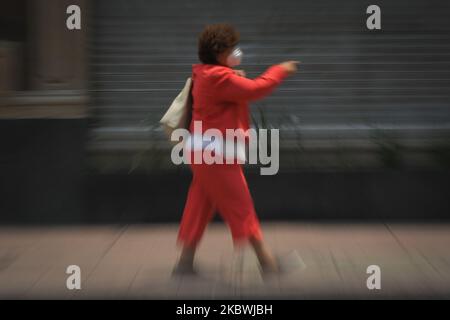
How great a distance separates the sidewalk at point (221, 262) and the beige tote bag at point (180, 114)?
1.11 m

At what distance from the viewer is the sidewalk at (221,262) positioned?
16.7ft

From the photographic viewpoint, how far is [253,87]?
195 inches

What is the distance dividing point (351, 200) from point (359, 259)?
1.51m

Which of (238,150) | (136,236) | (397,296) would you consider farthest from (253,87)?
(136,236)

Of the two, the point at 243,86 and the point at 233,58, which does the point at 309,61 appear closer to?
the point at 233,58

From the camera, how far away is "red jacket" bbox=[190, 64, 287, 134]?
196 inches

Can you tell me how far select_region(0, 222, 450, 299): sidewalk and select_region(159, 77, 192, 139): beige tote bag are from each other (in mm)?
1115

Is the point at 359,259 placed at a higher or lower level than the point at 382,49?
lower

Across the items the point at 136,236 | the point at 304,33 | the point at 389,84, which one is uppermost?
the point at 304,33

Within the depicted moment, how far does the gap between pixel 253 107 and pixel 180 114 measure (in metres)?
2.50

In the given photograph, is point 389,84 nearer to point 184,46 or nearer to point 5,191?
point 184,46

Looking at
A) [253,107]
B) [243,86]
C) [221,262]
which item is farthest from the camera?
Answer: [253,107]

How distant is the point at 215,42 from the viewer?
509 centimetres

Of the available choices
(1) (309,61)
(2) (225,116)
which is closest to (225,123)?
(2) (225,116)
